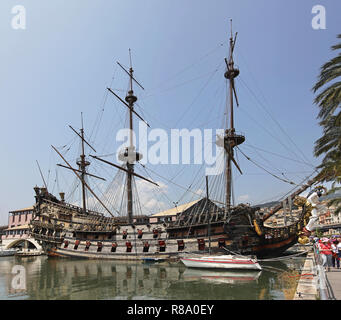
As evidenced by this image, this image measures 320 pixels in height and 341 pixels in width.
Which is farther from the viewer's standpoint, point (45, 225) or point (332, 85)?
point (45, 225)

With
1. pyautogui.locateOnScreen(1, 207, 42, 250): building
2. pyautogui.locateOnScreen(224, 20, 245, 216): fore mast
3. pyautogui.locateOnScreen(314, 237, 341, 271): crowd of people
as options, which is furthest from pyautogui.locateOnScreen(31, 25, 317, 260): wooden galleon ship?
pyautogui.locateOnScreen(1, 207, 42, 250): building

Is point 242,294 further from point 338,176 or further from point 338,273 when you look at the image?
point 338,176

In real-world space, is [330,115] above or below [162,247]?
above

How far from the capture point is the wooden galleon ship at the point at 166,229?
85.0 ft

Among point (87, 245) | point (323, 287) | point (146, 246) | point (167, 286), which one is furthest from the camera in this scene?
point (87, 245)

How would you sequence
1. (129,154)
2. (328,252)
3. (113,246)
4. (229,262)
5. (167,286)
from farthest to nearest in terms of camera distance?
(129,154), (113,246), (229,262), (167,286), (328,252)

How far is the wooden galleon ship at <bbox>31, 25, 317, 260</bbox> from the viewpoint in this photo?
85.0 feet

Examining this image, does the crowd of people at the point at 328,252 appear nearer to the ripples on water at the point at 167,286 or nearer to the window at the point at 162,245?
the ripples on water at the point at 167,286

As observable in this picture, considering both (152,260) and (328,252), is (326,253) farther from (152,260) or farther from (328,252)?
(152,260)

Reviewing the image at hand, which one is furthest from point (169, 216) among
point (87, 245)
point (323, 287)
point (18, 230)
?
point (18, 230)

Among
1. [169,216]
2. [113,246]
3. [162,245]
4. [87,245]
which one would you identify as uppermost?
[169,216]

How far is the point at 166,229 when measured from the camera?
29.8 m
